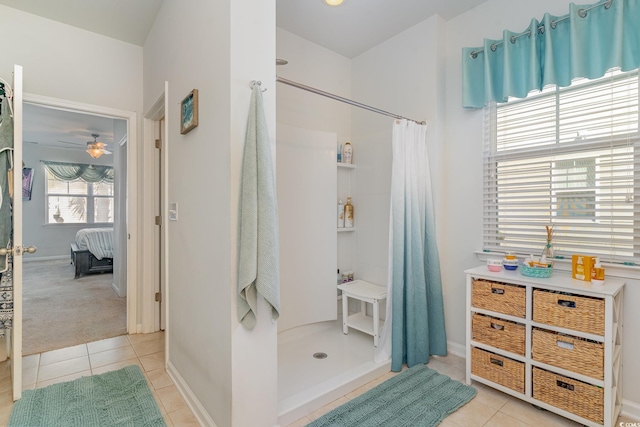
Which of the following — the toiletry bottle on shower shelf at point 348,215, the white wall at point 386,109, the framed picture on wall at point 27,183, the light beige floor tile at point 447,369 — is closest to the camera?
the light beige floor tile at point 447,369

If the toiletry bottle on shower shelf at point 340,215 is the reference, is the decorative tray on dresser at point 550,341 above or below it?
below

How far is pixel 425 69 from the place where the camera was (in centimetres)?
266

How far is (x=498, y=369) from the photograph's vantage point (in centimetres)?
198

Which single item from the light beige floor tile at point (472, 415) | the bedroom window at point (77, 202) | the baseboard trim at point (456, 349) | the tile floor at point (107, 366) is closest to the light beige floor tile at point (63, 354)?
the tile floor at point (107, 366)

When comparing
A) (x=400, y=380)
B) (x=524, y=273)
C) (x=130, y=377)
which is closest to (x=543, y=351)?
(x=524, y=273)

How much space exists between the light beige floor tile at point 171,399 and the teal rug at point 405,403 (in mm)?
848

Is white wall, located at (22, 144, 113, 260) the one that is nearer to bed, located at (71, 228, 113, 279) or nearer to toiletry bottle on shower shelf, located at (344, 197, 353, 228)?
bed, located at (71, 228, 113, 279)

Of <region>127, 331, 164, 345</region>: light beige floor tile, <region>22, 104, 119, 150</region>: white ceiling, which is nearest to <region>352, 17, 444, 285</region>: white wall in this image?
<region>127, 331, 164, 345</region>: light beige floor tile

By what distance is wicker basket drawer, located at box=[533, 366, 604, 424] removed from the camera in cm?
162

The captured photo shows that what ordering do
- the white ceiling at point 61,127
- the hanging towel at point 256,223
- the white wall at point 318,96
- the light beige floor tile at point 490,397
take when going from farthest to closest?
1. the white ceiling at point 61,127
2. the white wall at point 318,96
3. the light beige floor tile at point 490,397
4. the hanging towel at point 256,223

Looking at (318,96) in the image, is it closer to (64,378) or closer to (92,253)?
(64,378)

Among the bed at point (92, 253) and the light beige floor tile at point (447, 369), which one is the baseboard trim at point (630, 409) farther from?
the bed at point (92, 253)

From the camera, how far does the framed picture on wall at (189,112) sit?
1.82m

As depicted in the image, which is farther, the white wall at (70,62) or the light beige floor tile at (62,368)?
the white wall at (70,62)
